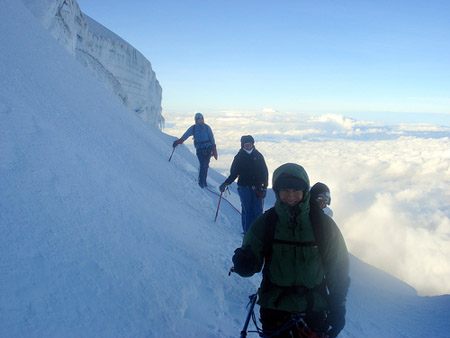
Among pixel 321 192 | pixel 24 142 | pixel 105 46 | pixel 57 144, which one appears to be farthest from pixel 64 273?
pixel 105 46

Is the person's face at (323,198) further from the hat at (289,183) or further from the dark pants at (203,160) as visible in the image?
the dark pants at (203,160)

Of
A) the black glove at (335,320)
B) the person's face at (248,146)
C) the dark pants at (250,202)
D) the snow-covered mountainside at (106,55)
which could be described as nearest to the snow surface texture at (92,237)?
the dark pants at (250,202)

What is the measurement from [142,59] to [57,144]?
26.2m

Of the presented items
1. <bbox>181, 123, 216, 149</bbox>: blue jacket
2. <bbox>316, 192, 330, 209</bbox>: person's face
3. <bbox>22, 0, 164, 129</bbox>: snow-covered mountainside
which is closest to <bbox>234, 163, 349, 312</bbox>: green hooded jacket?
<bbox>316, 192, 330, 209</bbox>: person's face

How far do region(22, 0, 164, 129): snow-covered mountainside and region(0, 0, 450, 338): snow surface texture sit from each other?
19.7 feet

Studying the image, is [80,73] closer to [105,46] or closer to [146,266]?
[146,266]

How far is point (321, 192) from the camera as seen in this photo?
3920 millimetres

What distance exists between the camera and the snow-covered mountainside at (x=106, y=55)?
11609 mm

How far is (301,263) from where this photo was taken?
186 cm

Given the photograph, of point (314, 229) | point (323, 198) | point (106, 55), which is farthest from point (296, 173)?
point (106, 55)

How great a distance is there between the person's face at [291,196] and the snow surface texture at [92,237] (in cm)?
163

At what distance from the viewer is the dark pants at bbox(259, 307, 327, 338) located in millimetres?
1827

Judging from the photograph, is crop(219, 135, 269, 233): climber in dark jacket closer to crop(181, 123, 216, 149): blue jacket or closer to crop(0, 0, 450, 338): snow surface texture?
crop(0, 0, 450, 338): snow surface texture

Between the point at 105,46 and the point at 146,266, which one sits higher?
the point at 105,46
